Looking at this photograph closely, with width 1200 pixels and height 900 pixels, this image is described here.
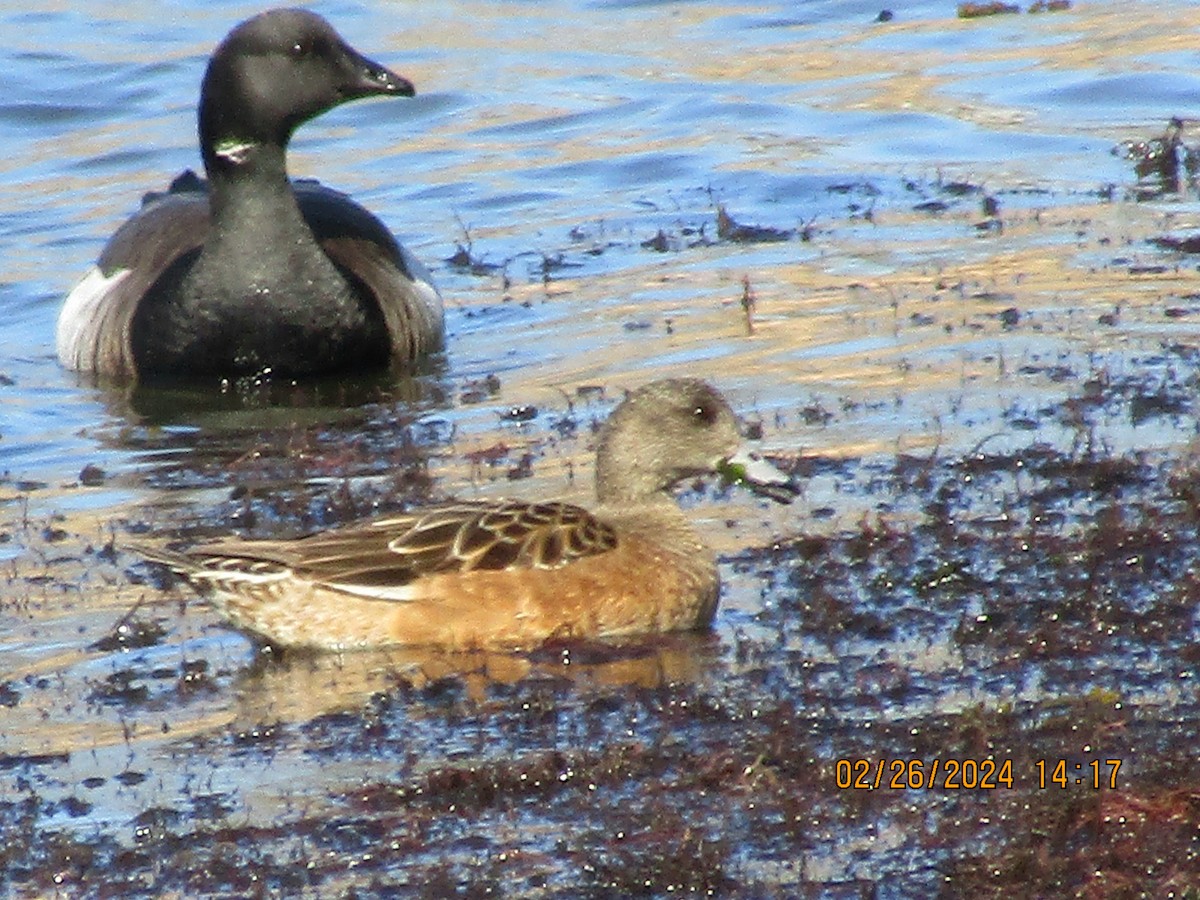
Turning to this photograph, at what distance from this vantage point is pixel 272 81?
11688 mm

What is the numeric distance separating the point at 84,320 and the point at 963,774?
7.38 metres

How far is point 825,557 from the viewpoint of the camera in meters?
7.79

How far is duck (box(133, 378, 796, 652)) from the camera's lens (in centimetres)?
734

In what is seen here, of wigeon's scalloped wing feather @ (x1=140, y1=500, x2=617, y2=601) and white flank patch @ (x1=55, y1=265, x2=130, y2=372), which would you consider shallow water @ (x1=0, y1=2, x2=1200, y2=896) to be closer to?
white flank patch @ (x1=55, y1=265, x2=130, y2=372)

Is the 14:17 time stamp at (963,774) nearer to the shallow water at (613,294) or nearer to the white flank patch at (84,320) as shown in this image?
the shallow water at (613,294)

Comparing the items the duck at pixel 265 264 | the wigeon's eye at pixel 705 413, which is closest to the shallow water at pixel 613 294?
the duck at pixel 265 264

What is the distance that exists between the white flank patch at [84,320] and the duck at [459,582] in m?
4.87

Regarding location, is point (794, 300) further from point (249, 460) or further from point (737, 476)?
point (737, 476)

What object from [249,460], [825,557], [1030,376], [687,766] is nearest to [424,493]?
[249,460]

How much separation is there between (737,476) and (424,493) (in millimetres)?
1703

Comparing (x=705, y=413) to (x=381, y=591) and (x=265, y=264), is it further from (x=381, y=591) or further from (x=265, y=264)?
(x=265, y=264)

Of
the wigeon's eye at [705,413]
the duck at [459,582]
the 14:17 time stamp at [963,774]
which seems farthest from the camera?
the wigeon's eye at [705,413]

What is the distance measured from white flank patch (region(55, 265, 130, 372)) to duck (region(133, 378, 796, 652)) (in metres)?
4.87

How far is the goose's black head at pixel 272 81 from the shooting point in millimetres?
11641
